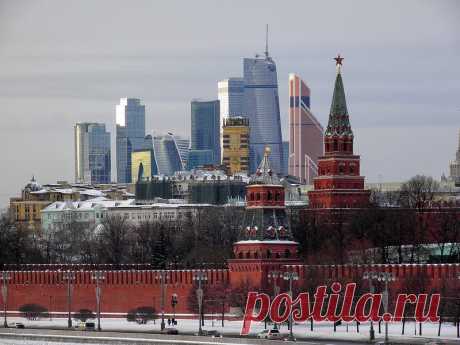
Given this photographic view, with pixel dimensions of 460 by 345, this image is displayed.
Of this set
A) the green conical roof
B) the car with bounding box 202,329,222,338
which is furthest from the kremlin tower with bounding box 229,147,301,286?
the green conical roof

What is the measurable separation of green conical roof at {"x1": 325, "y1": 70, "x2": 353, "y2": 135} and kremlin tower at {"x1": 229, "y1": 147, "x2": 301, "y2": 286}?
21.0 metres

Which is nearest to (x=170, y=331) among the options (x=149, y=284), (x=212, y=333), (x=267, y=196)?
(x=212, y=333)

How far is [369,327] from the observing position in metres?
112

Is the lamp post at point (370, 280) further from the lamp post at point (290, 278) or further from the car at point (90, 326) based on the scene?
the car at point (90, 326)

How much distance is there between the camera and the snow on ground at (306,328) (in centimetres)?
10719

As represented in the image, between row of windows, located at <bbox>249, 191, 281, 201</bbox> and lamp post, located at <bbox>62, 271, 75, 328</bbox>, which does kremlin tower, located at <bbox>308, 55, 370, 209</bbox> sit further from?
→ row of windows, located at <bbox>249, 191, 281, 201</bbox>

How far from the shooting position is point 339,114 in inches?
5719

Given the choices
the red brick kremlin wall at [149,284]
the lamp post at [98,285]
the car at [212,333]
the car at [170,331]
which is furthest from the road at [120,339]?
the red brick kremlin wall at [149,284]

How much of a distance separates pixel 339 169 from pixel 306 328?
35.6 m

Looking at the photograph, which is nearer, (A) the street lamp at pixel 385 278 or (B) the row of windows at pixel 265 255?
(A) the street lamp at pixel 385 278

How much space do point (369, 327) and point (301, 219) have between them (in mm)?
35067

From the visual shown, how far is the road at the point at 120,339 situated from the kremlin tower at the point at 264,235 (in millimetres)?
14294

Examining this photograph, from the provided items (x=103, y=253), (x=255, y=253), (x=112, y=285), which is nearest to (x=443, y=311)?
(x=255, y=253)

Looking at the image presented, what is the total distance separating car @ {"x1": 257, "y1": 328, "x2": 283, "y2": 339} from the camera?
10416 centimetres
